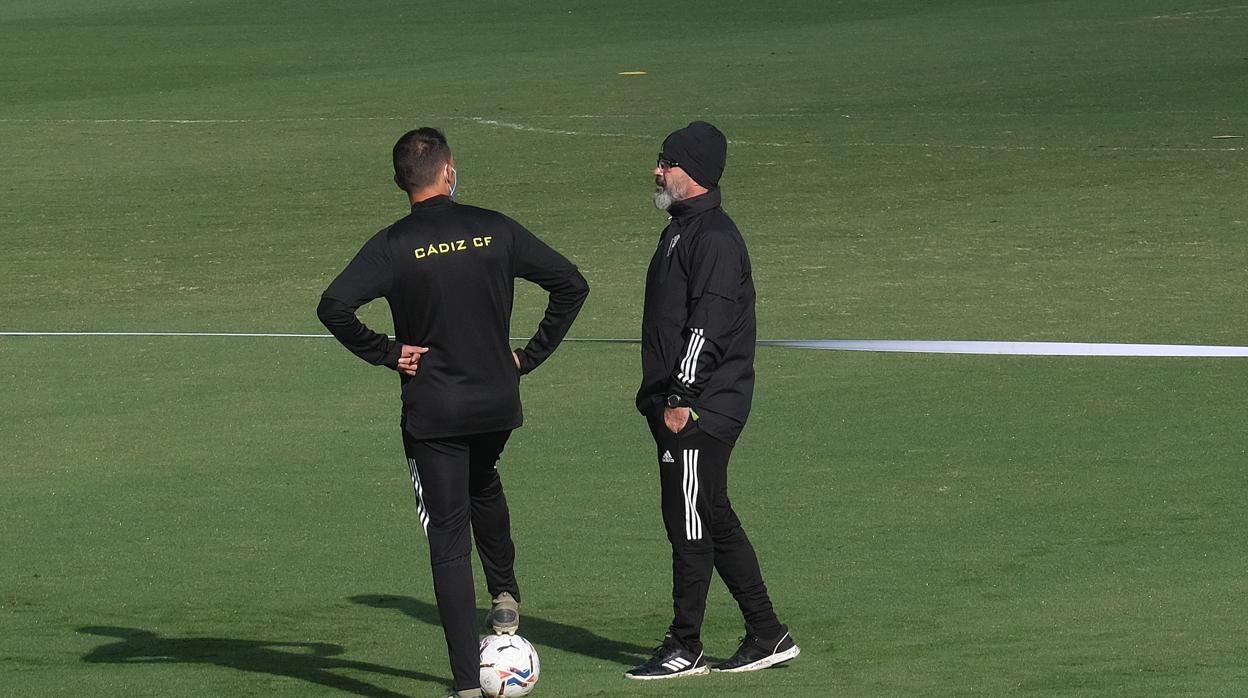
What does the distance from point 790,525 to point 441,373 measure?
9.90ft

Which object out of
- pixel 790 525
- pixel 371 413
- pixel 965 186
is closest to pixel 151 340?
pixel 371 413

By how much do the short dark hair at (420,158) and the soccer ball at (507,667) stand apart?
1.54 metres

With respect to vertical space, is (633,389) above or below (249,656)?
above

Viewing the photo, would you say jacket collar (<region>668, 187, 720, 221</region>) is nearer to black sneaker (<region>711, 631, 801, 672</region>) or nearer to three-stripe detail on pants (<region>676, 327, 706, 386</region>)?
three-stripe detail on pants (<region>676, 327, 706, 386</region>)

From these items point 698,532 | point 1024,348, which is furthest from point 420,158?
point 1024,348

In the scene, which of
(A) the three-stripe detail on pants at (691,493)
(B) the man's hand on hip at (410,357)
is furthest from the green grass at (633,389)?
(B) the man's hand on hip at (410,357)

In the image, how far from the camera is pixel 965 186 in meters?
23.2

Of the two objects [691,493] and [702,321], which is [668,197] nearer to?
[702,321]

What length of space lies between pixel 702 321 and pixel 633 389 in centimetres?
595

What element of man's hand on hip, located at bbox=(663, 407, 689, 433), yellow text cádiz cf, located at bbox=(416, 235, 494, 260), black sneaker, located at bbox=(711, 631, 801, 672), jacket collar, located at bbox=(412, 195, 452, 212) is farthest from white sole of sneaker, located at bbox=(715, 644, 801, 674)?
jacket collar, located at bbox=(412, 195, 452, 212)

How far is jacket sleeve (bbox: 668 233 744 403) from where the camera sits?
7.56 metres

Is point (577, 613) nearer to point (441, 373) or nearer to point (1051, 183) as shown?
point (441, 373)

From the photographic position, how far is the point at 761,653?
7.79 m

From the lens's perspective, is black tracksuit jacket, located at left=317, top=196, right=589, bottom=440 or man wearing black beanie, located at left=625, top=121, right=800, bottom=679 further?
man wearing black beanie, located at left=625, top=121, right=800, bottom=679
